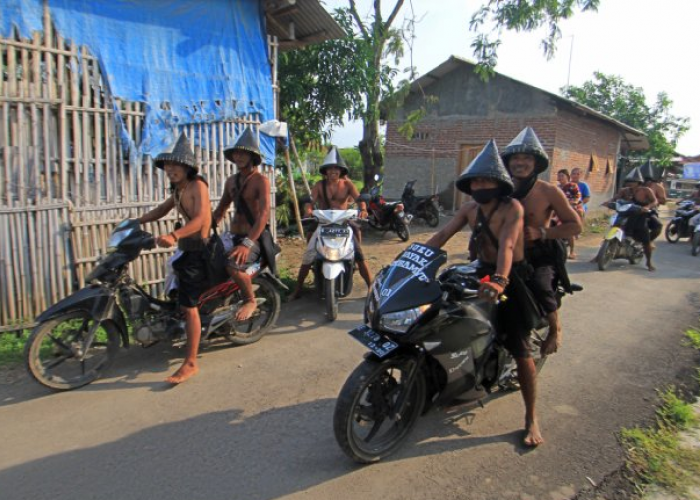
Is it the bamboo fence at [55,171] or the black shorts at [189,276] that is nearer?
the black shorts at [189,276]

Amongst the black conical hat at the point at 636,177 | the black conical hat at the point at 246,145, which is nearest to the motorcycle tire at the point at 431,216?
the black conical hat at the point at 636,177

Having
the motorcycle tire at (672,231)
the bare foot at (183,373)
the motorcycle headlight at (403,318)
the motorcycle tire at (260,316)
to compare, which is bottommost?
the bare foot at (183,373)

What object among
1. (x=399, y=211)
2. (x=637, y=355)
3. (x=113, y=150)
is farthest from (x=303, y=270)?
(x=399, y=211)

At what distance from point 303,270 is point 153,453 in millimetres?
3299

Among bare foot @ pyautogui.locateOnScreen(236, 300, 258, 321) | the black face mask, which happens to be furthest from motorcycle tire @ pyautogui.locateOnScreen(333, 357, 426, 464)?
bare foot @ pyautogui.locateOnScreen(236, 300, 258, 321)

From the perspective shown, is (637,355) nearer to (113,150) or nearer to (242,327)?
(242,327)

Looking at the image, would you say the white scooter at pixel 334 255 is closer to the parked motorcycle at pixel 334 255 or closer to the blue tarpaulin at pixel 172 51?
the parked motorcycle at pixel 334 255

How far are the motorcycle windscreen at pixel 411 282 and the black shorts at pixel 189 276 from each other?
5.90 feet

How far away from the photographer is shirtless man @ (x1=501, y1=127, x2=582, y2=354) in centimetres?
340

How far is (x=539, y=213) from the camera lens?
346 centimetres

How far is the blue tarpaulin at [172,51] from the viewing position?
5.21 m

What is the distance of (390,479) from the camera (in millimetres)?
2754

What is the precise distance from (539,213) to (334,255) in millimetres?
2502

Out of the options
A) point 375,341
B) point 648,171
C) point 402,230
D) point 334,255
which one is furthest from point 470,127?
point 375,341
